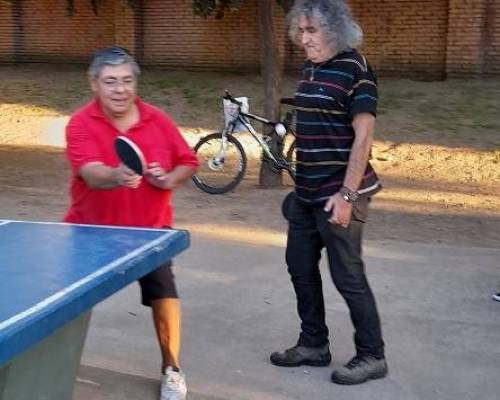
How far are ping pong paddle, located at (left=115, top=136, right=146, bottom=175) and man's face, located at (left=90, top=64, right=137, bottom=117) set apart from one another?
11.3 inches

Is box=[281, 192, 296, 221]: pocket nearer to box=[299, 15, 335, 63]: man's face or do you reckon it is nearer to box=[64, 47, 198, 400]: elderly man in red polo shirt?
box=[64, 47, 198, 400]: elderly man in red polo shirt

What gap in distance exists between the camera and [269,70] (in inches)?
374

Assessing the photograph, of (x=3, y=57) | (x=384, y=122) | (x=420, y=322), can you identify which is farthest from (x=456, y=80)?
(x=3, y=57)

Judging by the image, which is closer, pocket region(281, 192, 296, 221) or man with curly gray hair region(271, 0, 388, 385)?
man with curly gray hair region(271, 0, 388, 385)

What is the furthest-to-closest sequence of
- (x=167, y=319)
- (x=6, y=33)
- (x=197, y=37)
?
(x=6, y=33)
(x=197, y=37)
(x=167, y=319)

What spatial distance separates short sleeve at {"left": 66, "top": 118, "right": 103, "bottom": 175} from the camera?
3535 mm

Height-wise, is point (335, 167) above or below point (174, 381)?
above

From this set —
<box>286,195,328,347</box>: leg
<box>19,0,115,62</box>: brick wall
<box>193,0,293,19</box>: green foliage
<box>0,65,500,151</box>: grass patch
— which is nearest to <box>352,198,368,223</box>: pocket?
<box>286,195,328,347</box>: leg

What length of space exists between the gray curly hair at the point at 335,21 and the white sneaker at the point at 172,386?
1.63m

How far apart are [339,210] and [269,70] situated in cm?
607

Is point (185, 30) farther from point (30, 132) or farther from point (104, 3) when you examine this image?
point (30, 132)

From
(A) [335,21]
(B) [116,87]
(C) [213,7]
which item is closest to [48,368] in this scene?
(B) [116,87]

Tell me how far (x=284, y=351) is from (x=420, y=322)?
1006 millimetres

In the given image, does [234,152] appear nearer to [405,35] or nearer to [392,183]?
[392,183]
